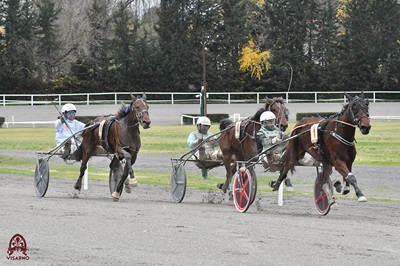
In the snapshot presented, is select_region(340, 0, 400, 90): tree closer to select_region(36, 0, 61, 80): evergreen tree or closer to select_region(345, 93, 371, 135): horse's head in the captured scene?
select_region(36, 0, 61, 80): evergreen tree

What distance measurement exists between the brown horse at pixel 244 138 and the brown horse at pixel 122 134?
1261mm

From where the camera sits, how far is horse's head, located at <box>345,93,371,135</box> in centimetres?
1183

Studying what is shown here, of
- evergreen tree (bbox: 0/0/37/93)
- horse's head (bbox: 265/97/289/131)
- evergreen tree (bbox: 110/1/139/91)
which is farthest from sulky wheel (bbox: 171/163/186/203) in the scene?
evergreen tree (bbox: 110/1/139/91)

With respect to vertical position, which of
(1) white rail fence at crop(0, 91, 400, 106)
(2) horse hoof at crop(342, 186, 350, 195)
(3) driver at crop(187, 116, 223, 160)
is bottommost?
(1) white rail fence at crop(0, 91, 400, 106)

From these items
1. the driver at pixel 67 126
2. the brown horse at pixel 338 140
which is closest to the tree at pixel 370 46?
the driver at pixel 67 126

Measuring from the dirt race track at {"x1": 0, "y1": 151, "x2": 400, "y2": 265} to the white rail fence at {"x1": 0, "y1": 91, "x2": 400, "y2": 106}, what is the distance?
135 feet

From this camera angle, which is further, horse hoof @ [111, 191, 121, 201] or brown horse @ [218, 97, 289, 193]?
horse hoof @ [111, 191, 121, 201]

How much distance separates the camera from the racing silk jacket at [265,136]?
13.9 meters

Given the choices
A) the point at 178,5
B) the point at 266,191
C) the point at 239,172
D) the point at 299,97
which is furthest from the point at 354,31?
the point at 239,172

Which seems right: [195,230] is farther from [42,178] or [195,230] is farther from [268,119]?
[42,178]

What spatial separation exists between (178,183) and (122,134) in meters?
1.19

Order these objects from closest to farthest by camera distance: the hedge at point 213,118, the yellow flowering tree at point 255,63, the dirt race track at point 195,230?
1. the dirt race track at point 195,230
2. the hedge at point 213,118
3. the yellow flowering tree at point 255,63

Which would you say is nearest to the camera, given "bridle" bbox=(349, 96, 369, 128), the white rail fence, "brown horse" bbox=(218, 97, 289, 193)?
"bridle" bbox=(349, 96, 369, 128)

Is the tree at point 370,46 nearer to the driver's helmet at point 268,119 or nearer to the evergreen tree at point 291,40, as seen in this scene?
the evergreen tree at point 291,40
